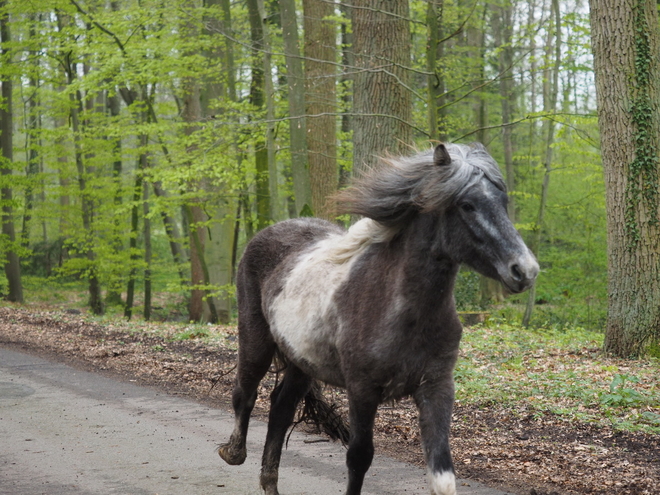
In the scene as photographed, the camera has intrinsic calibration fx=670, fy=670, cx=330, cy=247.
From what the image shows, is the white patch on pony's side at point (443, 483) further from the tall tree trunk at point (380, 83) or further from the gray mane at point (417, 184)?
the tall tree trunk at point (380, 83)

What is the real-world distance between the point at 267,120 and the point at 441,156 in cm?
838

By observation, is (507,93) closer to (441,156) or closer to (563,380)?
(563,380)

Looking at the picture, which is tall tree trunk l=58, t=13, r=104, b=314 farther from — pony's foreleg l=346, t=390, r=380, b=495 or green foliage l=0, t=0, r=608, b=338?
pony's foreleg l=346, t=390, r=380, b=495

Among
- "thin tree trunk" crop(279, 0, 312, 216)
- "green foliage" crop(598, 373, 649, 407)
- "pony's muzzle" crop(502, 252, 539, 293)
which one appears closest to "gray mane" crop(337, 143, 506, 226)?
"pony's muzzle" crop(502, 252, 539, 293)

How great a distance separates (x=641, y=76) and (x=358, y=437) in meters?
8.31

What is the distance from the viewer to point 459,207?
3.62 metres

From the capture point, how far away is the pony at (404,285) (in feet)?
11.6

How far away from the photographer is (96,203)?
21453mm

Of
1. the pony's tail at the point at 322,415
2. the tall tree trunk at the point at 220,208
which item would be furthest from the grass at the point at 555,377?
the tall tree trunk at the point at 220,208

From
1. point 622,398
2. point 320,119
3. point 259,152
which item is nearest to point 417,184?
point 622,398

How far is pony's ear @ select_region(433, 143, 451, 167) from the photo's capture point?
3.73 m

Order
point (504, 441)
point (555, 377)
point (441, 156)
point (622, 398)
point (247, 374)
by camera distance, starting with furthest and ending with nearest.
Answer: point (555, 377)
point (622, 398)
point (504, 441)
point (247, 374)
point (441, 156)

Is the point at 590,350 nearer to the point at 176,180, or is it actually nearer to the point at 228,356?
the point at 228,356

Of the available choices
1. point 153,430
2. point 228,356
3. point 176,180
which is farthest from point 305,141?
point 153,430
